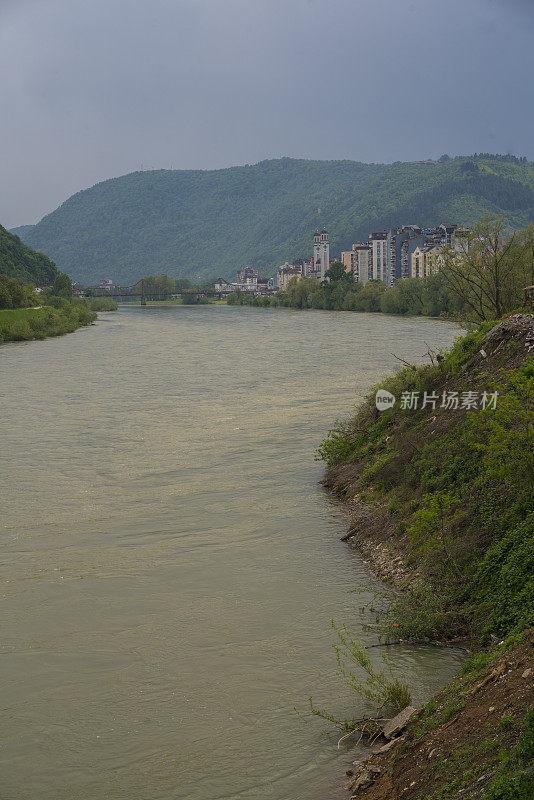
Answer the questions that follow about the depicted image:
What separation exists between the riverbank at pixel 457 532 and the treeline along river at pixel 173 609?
1.80 ft

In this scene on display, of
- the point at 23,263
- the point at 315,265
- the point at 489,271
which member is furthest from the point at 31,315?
the point at 315,265

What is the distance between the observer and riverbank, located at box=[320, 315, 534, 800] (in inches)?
190

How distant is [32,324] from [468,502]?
2348 inches

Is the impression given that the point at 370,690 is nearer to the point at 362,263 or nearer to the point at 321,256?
the point at 362,263

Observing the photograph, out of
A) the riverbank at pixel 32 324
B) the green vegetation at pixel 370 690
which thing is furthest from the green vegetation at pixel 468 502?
the riverbank at pixel 32 324

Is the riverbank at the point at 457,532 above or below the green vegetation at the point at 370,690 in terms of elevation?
above

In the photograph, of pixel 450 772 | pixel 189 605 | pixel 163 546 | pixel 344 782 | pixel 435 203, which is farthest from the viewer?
pixel 435 203

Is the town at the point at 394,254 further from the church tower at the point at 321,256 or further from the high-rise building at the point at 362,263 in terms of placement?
the church tower at the point at 321,256

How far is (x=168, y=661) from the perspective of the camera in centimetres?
777

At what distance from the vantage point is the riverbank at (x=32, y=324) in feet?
200

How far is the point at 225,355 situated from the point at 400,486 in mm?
31335

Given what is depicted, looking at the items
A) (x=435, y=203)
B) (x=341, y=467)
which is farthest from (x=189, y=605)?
(x=435, y=203)

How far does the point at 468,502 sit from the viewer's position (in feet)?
30.1

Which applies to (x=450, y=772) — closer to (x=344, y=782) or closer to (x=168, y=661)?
(x=344, y=782)
